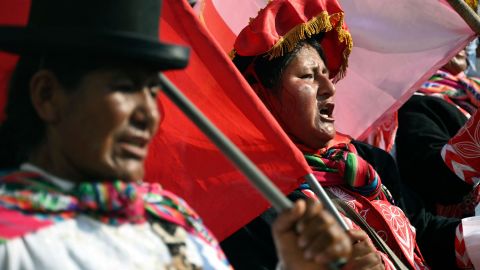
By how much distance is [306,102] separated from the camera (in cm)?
404

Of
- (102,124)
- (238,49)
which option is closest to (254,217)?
(238,49)

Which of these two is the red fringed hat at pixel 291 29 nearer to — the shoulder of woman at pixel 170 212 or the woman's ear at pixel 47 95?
the shoulder of woman at pixel 170 212

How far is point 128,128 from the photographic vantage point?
2227 millimetres

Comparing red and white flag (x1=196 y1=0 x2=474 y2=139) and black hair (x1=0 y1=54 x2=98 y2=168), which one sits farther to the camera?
red and white flag (x1=196 y1=0 x2=474 y2=139)

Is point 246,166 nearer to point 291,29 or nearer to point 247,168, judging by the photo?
point 247,168

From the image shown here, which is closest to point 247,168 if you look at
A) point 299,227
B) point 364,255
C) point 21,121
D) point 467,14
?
point 299,227

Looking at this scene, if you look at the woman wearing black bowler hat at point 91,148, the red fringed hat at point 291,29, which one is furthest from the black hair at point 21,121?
the red fringed hat at point 291,29

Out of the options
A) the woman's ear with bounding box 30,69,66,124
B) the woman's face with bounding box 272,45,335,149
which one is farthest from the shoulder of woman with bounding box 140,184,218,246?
the woman's face with bounding box 272,45,335,149

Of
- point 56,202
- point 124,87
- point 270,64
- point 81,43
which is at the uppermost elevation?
point 81,43

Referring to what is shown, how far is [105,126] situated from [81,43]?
192 mm

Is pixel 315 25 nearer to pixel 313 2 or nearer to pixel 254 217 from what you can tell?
pixel 313 2

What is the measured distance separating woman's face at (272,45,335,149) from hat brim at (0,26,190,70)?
6.11ft

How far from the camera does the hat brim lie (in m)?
2.16

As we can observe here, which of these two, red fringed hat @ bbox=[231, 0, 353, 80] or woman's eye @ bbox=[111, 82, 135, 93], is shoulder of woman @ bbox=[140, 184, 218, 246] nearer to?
woman's eye @ bbox=[111, 82, 135, 93]
